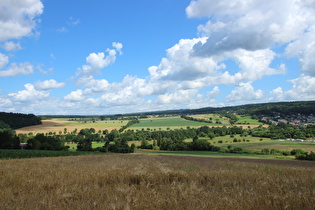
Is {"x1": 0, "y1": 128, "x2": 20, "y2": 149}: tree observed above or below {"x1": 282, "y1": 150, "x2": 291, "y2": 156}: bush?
above

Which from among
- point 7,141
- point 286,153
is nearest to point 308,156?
point 286,153

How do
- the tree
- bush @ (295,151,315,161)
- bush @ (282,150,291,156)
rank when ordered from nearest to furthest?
bush @ (295,151,315,161), bush @ (282,150,291,156), the tree

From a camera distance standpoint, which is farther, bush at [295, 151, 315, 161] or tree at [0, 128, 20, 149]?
tree at [0, 128, 20, 149]

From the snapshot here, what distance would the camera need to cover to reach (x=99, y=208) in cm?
406

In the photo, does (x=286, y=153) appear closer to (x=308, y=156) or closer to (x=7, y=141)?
(x=308, y=156)

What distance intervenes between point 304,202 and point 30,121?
15131cm

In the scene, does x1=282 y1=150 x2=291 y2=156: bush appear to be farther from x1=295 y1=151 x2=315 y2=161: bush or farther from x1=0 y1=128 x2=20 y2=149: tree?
x1=0 y1=128 x2=20 y2=149: tree

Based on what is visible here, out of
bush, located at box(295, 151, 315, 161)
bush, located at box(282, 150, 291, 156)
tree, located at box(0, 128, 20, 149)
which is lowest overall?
bush, located at box(282, 150, 291, 156)

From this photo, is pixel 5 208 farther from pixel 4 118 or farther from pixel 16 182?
pixel 4 118

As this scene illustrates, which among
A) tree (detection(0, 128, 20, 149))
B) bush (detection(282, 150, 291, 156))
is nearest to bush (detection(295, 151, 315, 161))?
bush (detection(282, 150, 291, 156))

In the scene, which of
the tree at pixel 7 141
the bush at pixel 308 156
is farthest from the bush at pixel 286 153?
the tree at pixel 7 141

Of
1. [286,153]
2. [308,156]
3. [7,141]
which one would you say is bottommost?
[286,153]

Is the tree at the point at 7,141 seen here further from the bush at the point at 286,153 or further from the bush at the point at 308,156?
the bush at the point at 286,153

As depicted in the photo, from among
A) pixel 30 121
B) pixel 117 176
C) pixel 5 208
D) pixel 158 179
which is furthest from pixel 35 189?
pixel 30 121
